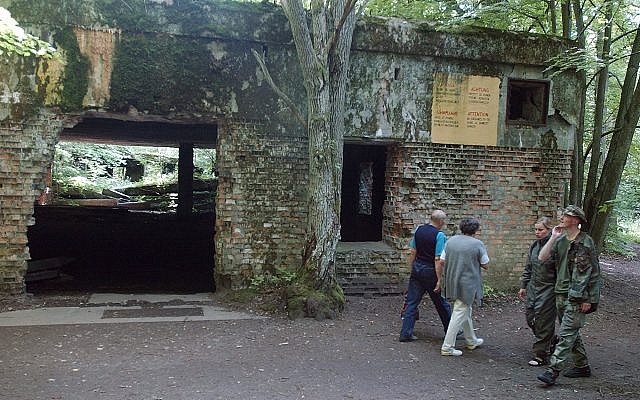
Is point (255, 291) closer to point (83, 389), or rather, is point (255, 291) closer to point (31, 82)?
point (83, 389)

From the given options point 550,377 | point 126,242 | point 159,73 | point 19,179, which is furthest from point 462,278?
point 126,242

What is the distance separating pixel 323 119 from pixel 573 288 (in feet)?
12.6

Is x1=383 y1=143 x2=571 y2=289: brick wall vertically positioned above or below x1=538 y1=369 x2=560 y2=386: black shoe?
above

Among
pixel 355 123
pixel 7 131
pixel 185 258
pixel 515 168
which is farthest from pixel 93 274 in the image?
pixel 515 168

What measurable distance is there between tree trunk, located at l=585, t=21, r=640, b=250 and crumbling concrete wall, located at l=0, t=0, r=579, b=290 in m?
2.27

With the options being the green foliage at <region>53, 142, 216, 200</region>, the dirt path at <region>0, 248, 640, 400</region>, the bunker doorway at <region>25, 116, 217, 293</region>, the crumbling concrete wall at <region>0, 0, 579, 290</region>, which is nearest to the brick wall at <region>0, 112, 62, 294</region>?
the crumbling concrete wall at <region>0, 0, 579, 290</region>

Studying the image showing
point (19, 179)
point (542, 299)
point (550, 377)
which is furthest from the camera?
point (19, 179)

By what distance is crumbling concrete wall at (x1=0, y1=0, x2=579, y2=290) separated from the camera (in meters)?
7.54

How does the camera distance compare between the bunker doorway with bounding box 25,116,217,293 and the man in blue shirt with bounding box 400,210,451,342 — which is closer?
the man in blue shirt with bounding box 400,210,451,342

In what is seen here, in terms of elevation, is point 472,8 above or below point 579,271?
above

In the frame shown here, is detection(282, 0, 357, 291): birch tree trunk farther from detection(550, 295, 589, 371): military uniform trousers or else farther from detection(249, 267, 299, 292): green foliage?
detection(550, 295, 589, 371): military uniform trousers

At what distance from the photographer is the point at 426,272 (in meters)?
6.39

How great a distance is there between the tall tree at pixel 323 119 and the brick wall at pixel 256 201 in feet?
3.19

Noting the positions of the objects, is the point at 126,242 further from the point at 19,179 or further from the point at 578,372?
the point at 578,372
